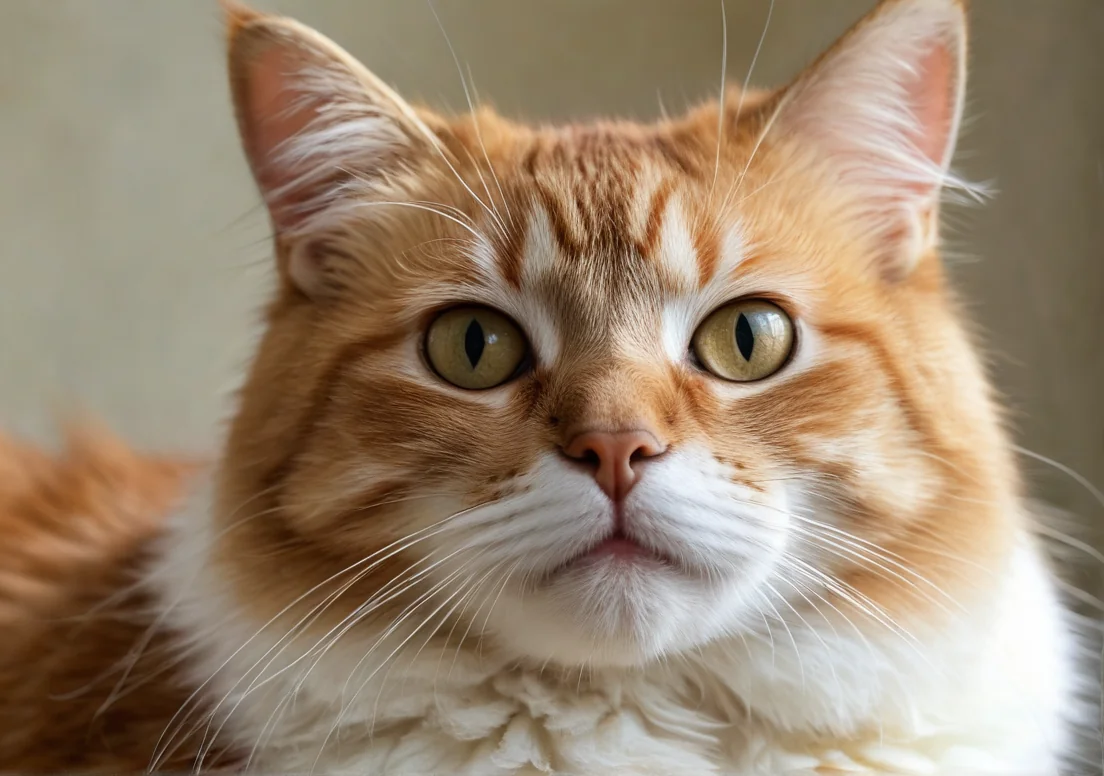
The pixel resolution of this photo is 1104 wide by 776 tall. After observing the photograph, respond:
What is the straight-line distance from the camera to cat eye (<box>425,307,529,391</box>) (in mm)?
1075

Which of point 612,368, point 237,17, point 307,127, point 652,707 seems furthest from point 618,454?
point 237,17

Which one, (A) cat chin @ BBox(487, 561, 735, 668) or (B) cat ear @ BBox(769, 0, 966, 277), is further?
(B) cat ear @ BBox(769, 0, 966, 277)

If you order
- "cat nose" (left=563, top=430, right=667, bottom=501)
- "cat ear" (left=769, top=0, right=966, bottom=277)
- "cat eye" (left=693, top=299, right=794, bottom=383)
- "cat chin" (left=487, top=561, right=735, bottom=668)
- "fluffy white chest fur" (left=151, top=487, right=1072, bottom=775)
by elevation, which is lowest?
"fluffy white chest fur" (left=151, top=487, right=1072, bottom=775)

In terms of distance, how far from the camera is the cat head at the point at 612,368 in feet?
3.07

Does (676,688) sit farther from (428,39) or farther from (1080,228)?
(428,39)

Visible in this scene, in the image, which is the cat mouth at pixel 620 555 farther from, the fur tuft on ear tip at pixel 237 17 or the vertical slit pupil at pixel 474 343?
the fur tuft on ear tip at pixel 237 17

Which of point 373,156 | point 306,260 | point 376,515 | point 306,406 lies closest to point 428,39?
point 373,156

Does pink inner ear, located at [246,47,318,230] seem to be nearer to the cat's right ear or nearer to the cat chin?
the cat's right ear

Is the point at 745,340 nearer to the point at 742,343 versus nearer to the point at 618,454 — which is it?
the point at 742,343

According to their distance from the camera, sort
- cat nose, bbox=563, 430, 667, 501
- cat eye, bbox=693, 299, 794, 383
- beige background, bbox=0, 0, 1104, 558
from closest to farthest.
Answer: cat nose, bbox=563, 430, 667, 501 < cat eye, bbox=693, 299, 794, 383 < beige background, bbox=0, 0, 1104, 558

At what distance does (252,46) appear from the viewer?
115 cm

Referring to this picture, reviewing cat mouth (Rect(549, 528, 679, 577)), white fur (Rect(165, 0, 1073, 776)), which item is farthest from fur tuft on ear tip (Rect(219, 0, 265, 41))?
cat mouth (Rect(549, 528, 679, 577))

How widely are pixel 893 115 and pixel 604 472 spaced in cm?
65

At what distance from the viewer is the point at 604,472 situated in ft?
2.91
